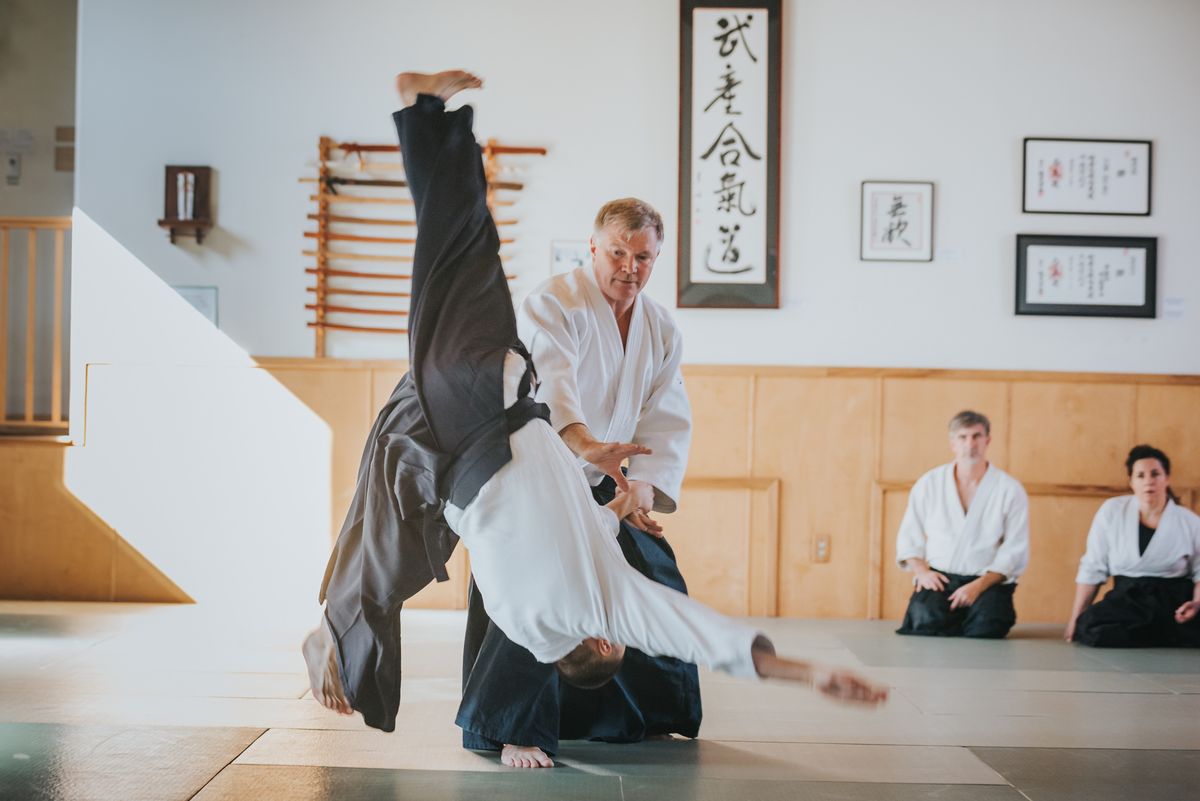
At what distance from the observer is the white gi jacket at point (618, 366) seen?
8.59 feet

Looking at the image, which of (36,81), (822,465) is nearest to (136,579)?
(822,465)

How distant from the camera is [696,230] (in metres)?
4.67

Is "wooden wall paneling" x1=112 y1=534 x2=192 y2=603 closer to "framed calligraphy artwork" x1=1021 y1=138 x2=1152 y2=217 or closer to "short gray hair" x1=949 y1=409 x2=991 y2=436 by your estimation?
"short gray hair" x1=949 y1=409 x2=991 y2=436

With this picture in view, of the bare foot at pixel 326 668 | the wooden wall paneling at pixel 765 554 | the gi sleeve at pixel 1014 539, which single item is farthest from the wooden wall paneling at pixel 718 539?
the bare foot at pixel 326 668

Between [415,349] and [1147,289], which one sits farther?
[1147,289]

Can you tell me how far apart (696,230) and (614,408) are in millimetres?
2099

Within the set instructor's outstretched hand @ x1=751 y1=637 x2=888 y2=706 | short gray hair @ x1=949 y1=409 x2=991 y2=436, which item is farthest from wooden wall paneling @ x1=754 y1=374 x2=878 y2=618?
instructor's outstretched hand @ x1=751 y1=637 x2=888 y2=706

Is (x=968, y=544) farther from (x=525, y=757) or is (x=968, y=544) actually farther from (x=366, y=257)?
(x=366, y=257)

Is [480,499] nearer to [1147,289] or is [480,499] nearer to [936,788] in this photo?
[936,788]

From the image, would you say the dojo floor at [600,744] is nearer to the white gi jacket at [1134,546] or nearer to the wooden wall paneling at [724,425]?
the white gi jacket at [1134,546]

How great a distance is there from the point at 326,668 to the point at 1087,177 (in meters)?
4.03

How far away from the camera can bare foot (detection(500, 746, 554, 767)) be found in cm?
250

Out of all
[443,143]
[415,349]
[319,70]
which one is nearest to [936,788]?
[415,349]

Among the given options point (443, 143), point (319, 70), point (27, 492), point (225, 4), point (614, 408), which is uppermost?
point (225, 4)
